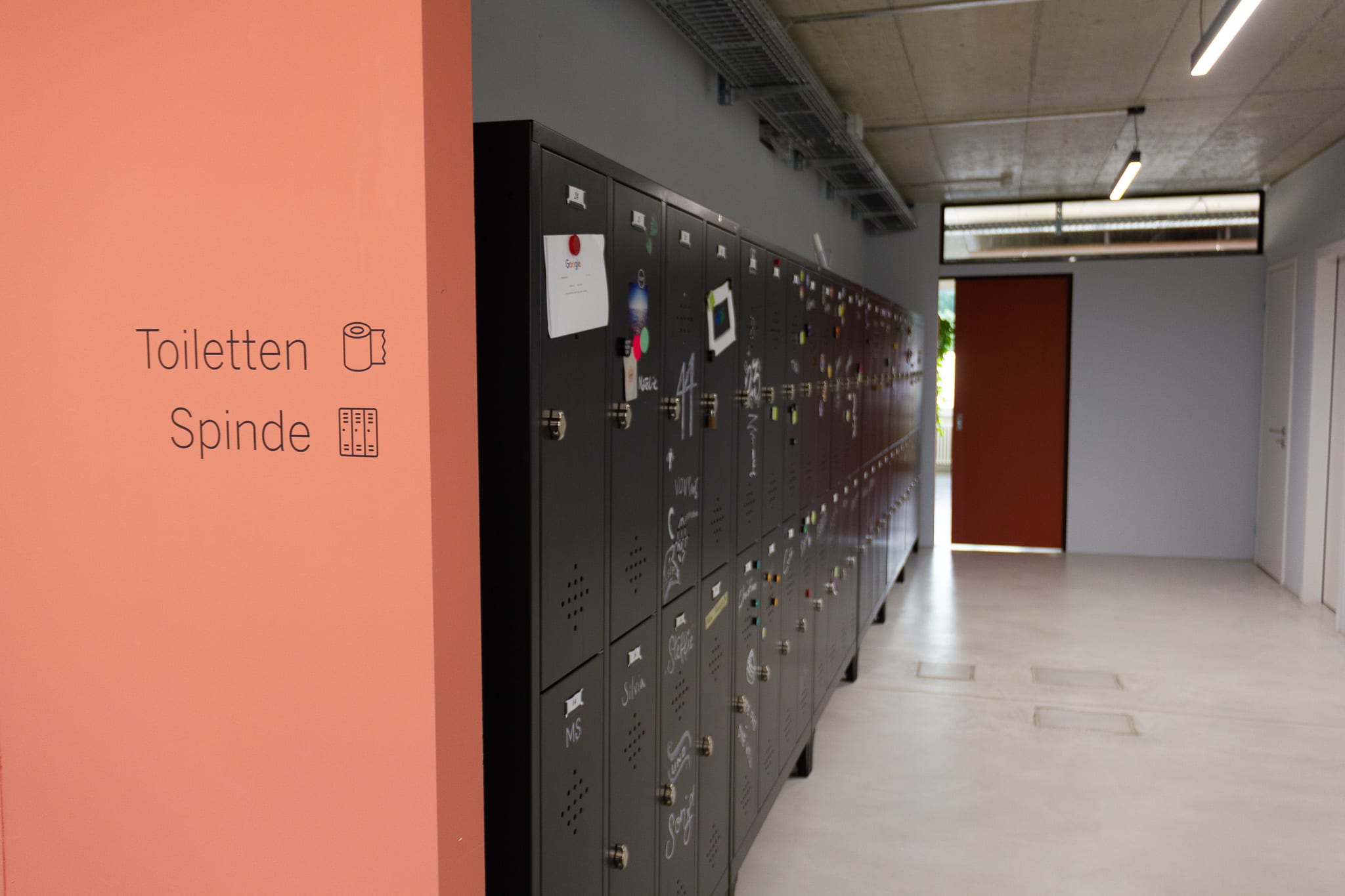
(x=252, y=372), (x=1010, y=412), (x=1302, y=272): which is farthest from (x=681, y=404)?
(x=1010, y=412)

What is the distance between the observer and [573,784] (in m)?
1.65

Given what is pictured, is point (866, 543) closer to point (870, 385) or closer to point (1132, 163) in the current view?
point (870, 385)

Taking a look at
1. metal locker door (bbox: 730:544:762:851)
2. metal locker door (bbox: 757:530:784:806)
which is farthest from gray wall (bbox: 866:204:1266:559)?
metal locker door (bbox: 730:544:762:851)

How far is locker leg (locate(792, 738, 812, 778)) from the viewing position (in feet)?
11.9

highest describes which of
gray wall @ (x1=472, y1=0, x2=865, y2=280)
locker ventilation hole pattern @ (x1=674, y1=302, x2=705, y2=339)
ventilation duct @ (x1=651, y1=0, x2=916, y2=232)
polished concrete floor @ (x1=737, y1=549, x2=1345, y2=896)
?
ventilation duct @ (x1=651, y1=0, x2=916, y2=232)

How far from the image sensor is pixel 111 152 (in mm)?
1313

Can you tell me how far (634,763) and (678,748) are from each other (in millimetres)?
281

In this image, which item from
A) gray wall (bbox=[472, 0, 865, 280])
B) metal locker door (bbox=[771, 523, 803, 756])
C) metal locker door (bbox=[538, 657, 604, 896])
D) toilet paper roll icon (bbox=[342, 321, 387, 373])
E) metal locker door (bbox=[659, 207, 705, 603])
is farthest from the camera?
metal locker door (bbox=[771, 523, 803, 756])

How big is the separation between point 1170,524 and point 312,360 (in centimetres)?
804

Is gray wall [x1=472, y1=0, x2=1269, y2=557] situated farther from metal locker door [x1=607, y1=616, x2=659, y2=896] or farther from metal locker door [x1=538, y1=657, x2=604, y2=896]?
metal locker door [x1=538, y1=657, x2=604, y2=896]

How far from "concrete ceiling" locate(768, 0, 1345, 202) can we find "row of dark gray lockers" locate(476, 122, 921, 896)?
5.41 ft

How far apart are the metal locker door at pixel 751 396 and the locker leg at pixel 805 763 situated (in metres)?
1.24

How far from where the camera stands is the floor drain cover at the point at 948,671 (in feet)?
15.8

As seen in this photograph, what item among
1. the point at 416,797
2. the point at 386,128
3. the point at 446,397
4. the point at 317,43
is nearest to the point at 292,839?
the point at 416,797
